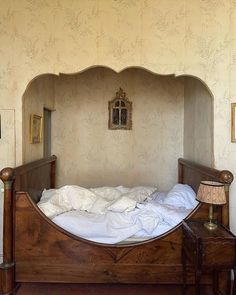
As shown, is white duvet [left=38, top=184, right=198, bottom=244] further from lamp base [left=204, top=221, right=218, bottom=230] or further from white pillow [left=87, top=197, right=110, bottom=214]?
lamp base [left=204, top=221, right=218, bottom=230]

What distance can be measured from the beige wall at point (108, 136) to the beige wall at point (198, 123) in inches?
13.7

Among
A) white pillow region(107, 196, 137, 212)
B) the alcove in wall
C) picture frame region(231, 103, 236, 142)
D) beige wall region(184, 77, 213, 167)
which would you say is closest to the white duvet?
white pillow region(107, 196, 137, 212)

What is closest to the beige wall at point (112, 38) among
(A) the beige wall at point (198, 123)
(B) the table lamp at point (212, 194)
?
(A) the beige wall at point (198, 123)

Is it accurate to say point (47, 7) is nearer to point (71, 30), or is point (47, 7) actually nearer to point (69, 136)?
point (71, 30)

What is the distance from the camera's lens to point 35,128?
3.36 m

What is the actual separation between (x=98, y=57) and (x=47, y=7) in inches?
26.8

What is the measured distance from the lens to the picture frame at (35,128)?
10.5 feet

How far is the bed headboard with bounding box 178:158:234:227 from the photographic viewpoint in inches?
95.6

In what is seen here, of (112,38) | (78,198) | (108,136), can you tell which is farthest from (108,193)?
(112,38)

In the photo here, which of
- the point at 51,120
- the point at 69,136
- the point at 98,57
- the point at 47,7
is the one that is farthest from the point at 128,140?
the point at 47,7

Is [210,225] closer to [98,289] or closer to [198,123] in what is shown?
[98,289]

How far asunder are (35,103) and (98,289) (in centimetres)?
210

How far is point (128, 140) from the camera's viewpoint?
4.51 meters

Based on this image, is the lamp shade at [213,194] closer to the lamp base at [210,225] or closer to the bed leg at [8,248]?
the lamp base at [210,225]
